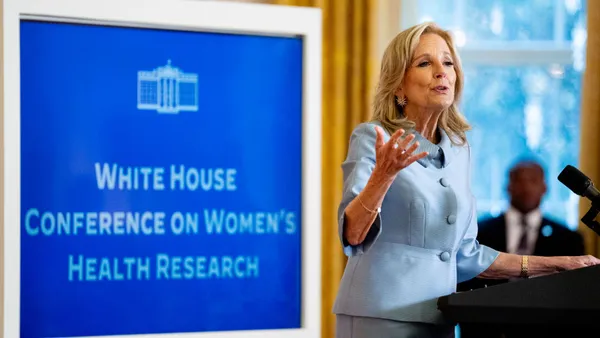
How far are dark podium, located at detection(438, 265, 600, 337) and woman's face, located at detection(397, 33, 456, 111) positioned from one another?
0.55 m

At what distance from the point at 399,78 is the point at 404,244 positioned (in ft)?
1.35

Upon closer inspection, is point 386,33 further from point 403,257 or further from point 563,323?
point 563,323

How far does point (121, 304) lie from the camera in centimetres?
282

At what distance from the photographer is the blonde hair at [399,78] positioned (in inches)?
79.3

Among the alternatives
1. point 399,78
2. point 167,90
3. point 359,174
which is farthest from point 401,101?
point 167,90

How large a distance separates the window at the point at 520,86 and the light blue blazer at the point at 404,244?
3.44 meters

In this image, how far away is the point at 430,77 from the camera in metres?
2.00

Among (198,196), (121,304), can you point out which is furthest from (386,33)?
(121,304)

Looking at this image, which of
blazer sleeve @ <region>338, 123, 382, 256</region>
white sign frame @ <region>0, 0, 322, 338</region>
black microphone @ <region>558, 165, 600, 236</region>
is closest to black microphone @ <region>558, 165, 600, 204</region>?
black microphone @ <region>558, 165, 600, 236</region>

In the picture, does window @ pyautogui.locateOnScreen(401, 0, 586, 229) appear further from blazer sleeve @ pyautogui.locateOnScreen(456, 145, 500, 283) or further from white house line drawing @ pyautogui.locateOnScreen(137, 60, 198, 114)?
blazer sleeve @ pyautogui.locateOnScreen(456, 145, 500, 283)

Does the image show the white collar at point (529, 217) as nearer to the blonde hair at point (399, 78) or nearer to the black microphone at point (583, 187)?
the blonde hair at point (399, 78)

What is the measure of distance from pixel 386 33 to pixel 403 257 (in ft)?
9.58

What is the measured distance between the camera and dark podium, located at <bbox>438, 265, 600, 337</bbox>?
158cm

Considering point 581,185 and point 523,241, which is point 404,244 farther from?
point 523,241
